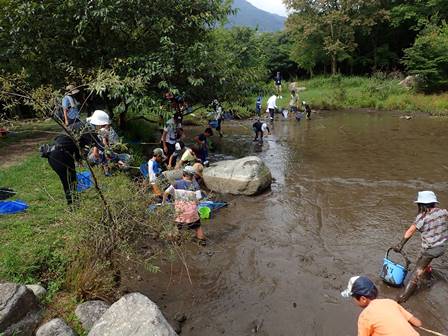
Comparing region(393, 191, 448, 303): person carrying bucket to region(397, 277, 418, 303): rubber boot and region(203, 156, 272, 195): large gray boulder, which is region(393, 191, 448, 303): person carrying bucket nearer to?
region(397, 277, 418, 303): rubber boot

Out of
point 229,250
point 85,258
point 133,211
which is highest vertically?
point 133,211

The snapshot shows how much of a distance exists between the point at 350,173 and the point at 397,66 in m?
27.3

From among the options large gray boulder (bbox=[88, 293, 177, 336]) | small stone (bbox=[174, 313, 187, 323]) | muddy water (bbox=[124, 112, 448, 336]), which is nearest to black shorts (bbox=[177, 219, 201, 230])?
muddy water (bbox=[124, 112, 448, 336])

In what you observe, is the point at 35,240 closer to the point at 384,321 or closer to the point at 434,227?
the point at 384,321

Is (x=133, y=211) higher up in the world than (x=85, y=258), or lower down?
higher up

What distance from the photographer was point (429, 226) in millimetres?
5938

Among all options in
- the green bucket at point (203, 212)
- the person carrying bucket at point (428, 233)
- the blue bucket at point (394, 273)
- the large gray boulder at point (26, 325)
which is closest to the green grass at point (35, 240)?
the large gray boulder at point (26, 325)

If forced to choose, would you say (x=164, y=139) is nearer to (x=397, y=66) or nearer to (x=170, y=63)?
(x=170, y=63)

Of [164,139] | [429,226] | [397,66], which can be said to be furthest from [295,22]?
[429,226]

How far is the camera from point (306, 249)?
7.52 m

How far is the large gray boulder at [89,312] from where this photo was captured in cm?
482

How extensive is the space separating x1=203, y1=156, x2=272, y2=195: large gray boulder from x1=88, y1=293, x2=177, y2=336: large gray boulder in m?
6.00

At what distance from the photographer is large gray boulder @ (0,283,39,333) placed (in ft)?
14.4

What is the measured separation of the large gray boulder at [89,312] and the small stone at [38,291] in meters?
0.48
